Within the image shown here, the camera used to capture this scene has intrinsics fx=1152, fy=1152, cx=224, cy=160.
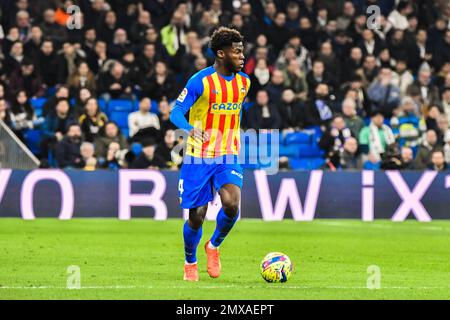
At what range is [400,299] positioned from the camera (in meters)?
10.2

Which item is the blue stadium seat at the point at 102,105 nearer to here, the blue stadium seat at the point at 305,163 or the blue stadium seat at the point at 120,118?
the blue stadium seat at the point at 120,118

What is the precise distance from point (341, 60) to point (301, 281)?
43.9ft

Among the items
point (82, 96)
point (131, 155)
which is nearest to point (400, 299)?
point (131, 155)

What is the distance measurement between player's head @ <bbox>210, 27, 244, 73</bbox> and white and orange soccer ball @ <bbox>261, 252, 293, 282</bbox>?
1.93 meters

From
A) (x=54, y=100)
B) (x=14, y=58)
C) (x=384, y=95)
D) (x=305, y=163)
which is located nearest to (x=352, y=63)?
(x=384, y=95)

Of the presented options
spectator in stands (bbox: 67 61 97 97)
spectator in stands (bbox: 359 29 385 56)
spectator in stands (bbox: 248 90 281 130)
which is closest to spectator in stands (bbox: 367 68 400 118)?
spectator in stands (bbox: 359 29 385 56)

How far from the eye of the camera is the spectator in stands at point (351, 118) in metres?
22.5

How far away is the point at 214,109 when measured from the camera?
1159cm

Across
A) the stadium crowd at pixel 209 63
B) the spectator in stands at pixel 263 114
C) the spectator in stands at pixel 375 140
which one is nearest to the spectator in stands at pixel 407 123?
the stadium crowd at pixel 209 63

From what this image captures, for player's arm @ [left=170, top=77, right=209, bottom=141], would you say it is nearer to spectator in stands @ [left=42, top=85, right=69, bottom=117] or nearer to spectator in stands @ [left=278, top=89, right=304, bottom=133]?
spectator in stands @ [left=42, top=85, right=69, bottom=117]

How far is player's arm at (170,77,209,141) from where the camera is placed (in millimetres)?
11188

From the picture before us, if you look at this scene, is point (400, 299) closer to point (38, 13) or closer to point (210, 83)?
point (210, 83)

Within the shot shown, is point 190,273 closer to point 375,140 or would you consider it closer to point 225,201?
point 225,201

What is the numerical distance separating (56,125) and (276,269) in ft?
36.7
